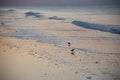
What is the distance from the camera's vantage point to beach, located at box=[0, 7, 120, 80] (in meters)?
2.40

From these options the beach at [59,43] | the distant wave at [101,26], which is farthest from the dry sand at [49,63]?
the distant wave at [101,26]

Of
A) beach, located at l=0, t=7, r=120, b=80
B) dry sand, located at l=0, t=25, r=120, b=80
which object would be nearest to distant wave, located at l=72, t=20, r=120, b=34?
beach, located at l=0, t=7, r=120, b=80

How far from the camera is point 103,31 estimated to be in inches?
95.7

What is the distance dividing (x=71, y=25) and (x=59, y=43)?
215mm

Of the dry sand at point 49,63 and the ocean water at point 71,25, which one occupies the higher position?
the ocean water at point 71,25

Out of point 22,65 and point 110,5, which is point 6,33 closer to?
point 22,65

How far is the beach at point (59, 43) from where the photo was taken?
2400 millimetres

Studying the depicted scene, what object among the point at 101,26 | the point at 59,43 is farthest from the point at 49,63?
the point at 101,26

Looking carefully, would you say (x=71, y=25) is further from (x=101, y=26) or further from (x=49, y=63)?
(x=49, y=63)

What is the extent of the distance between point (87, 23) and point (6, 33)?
0.83 metres

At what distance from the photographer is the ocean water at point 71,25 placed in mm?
2418

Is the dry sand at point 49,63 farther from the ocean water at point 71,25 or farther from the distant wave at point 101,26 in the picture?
the distant wave at point 101,26

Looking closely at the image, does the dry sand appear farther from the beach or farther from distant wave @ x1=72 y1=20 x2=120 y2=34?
distant wave @ x1=72 y1=20 x2=120 y2=34

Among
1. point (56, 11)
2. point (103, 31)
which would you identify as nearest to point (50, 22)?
point (56, 11)
